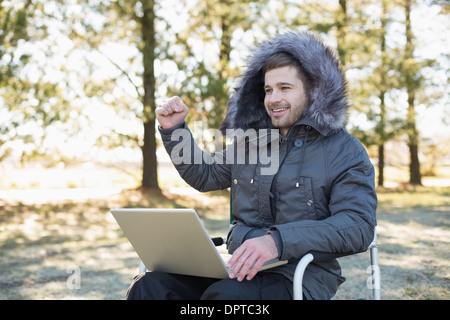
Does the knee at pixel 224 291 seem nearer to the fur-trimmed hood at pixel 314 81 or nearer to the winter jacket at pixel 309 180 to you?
the winter jacket at pixel 309 180

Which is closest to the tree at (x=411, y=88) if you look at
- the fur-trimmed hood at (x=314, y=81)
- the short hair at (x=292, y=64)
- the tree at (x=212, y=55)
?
the tree at (x=212, y=55)

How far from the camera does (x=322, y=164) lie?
208 centimetres

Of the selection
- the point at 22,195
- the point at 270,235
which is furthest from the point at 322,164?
the point at 22,195

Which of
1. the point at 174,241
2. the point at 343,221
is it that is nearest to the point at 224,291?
the point at 174,241

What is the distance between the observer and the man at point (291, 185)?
6.14ft

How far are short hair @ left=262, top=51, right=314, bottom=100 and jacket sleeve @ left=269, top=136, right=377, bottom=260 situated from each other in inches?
16.1

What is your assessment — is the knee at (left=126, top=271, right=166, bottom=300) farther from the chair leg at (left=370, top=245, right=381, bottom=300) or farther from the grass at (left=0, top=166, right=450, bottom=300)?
the grass at (left=0, top=166, right=450, bottom=300)

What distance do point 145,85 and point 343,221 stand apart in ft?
32.6

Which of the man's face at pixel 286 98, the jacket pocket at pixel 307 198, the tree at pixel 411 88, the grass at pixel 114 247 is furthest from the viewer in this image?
the tree at pixel 411 88

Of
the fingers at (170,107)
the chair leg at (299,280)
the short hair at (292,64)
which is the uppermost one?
the short hair at (292,64)

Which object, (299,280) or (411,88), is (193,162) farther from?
(411,88)

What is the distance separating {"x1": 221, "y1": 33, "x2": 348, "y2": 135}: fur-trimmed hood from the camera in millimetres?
2188

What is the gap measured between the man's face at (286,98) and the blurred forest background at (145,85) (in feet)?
18.4

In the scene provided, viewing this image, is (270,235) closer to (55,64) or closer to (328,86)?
(328,86)
